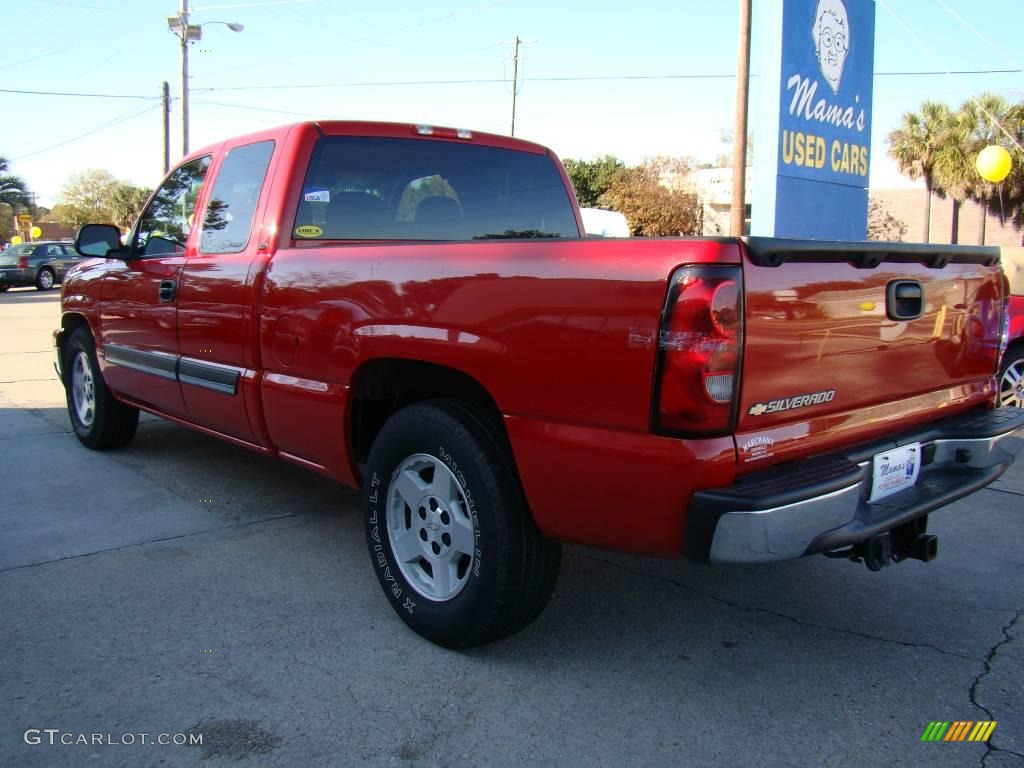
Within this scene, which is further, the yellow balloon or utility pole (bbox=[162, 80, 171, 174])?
utility pole (bbox=[162, 80, 171, 174])

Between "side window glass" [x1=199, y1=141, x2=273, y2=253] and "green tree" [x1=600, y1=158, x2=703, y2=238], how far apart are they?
3086 cm

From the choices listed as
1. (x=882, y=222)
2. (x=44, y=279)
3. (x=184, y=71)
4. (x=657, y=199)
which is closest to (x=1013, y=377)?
(x=184, y=71)

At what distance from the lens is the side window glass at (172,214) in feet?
15.6

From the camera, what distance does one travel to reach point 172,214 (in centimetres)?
505

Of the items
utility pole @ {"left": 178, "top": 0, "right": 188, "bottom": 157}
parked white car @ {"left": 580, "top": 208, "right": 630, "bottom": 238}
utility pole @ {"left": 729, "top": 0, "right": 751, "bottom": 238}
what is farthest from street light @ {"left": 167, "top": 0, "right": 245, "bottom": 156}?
utility pole @ {"left": 729, "top": 0, "right": 751, "bottom": 238}

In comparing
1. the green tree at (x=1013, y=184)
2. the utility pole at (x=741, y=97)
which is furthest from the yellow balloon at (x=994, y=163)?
the green tree at (x=1013, y=184)

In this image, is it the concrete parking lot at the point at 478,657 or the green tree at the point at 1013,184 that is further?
the green tree at the point at 1013,184

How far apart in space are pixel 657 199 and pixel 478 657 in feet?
113

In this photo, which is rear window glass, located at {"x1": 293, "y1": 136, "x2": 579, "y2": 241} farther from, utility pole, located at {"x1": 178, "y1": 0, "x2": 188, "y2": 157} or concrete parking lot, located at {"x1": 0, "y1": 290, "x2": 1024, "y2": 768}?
utility pole, located at {"x1": 178, "y1": 0, "x2": 188, "y2": 157}

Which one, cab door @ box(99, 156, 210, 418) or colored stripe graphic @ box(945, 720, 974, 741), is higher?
cab door @ box(99, 156, 210, 418)

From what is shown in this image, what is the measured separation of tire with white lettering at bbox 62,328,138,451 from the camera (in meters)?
5.70

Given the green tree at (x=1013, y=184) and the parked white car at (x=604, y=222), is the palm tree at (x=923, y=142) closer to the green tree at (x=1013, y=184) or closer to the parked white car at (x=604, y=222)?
the green tree at (x=1013, y=184)

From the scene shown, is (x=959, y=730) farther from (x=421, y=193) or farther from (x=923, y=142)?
(x=923, y=142)

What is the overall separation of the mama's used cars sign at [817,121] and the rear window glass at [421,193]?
18.1 ft
